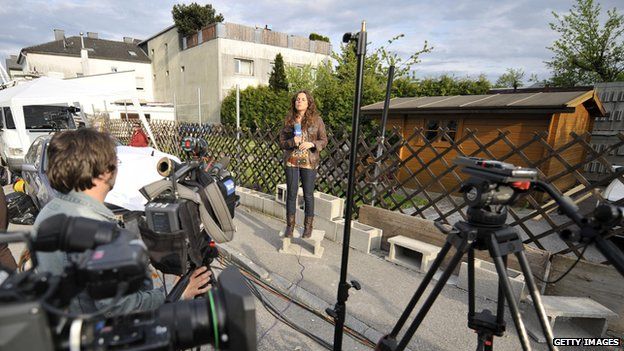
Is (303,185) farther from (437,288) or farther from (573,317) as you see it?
(573,317)

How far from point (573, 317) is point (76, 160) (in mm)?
3321

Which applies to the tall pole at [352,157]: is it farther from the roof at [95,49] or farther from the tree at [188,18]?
the roof at [95,49]

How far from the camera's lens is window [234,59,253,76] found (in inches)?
840

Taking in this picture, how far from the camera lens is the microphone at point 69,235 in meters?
0.74

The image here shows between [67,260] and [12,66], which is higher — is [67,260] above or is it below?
below

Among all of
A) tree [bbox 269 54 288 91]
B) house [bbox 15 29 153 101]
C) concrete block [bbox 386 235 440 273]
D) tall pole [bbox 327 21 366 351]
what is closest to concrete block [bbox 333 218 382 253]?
concrete block [bbox 386 235 440 273]

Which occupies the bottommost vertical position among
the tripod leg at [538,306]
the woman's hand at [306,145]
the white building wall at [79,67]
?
the tripod leg at [538,306]

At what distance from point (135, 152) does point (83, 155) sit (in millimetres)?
3727

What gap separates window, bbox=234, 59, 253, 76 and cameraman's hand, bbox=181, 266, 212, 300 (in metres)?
21.5

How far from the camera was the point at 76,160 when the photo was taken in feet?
3.93

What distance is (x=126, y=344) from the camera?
0.77 metres

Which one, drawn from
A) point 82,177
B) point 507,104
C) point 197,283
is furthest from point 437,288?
point 507,104

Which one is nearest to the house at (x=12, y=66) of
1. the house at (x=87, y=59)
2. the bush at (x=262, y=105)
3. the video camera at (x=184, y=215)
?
the house at (x=87, y=59)

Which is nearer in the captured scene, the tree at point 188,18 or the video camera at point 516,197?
the video camera at point 516,197
